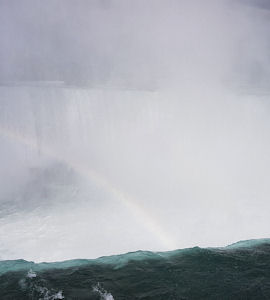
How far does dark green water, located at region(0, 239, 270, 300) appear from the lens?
23.4 feet

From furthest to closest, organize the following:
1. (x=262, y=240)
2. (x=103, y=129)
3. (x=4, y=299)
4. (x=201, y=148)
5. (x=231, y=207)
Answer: (x=201, y=148)
(x=103, y=129)
(x=231, y=207)
(x=262, y=240)
(x=4, y=299)

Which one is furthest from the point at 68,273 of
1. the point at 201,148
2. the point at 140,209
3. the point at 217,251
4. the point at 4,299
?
the point at 201,148

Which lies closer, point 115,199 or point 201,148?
point 115,199

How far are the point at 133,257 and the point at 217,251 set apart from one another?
2.71 metres

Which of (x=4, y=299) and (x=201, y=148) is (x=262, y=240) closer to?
(x=4, y=299)

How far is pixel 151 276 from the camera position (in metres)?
8.03

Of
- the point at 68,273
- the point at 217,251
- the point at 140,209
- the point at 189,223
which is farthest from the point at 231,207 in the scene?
the point at 68,273

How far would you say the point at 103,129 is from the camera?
21.2 metres

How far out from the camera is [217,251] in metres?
9.29

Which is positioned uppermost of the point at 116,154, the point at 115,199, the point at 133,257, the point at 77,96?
the point at 77,96

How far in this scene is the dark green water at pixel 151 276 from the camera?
7.13 m

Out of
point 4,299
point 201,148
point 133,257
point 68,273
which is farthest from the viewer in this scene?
point 201,148

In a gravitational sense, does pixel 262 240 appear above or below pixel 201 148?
below

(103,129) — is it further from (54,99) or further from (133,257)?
(133,257)
